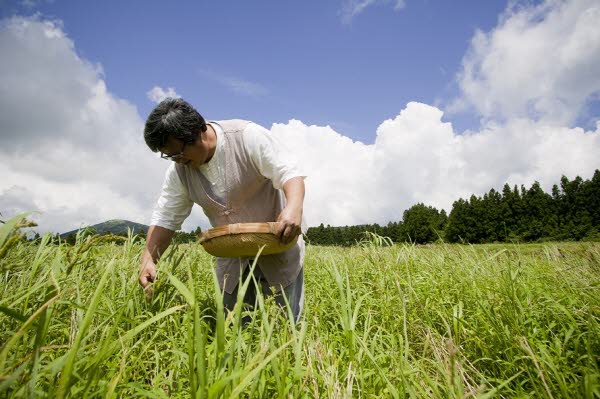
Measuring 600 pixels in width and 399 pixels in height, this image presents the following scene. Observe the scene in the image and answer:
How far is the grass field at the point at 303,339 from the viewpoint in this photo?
97 centimetres

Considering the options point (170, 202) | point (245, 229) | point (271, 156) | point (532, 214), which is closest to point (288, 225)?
point (245, 229)

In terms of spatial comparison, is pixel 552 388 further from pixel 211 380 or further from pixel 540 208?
pixel 540 208

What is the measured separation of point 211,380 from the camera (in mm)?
1112

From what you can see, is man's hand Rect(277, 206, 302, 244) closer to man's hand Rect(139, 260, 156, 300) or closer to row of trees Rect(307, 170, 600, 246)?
man's hand Rect(139, 260, 156, 300)

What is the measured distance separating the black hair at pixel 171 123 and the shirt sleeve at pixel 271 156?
393 mm

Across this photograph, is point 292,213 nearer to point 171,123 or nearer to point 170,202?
point 171,123

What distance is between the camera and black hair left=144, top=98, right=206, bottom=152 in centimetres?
204

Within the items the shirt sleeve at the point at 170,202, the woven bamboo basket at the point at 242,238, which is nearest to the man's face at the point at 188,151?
the shirt sleeve at the point at 170,202

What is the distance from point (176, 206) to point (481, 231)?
2282 inches

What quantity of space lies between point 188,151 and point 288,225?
0.96 m

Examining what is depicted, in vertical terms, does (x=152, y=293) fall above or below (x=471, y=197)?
below

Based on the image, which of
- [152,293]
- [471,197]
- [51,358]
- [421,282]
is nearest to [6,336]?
[51,358]

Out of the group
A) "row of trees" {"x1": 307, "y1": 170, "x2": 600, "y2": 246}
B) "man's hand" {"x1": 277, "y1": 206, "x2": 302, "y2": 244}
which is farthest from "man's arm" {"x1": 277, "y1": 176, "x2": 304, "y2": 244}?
"row of trees" {"x1": 307, "y1": 170, "x2": 600, "y2": 246}

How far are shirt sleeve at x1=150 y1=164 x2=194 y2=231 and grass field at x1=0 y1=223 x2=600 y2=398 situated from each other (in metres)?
0.48
